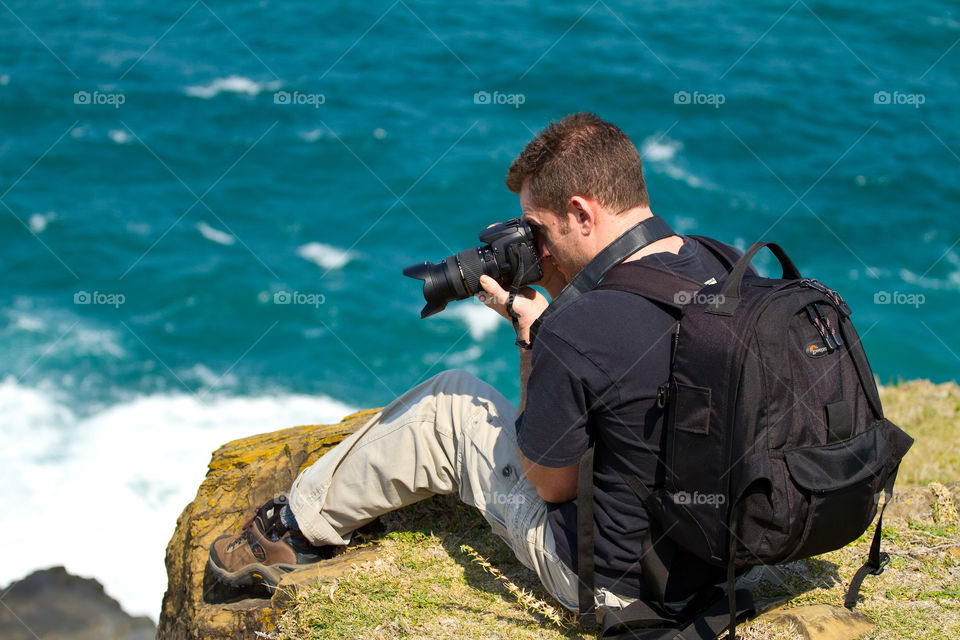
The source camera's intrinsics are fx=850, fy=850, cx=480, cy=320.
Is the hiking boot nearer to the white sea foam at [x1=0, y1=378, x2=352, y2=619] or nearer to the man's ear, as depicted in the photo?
the man's ear

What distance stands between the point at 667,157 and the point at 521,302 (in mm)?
11923

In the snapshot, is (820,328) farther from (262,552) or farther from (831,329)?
(262,552)

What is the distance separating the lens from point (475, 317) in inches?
516

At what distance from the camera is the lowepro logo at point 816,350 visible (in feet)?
8.49

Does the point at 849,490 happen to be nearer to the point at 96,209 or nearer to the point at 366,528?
the point at 366,528

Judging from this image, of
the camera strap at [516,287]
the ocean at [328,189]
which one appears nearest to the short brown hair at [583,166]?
the camera strap at [516,287]

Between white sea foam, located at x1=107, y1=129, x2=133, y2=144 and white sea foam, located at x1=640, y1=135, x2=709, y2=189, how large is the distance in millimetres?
8812

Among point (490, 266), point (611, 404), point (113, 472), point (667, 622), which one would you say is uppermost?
point (113, 472)

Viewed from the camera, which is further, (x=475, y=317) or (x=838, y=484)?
(x=475, y=317)

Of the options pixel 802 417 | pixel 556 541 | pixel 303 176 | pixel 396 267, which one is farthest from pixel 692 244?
pixel 303 176

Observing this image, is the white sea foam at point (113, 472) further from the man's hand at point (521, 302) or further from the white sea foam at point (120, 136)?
the man's hand at point (521, 302)

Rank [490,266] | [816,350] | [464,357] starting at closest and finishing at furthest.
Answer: [816,350]
[490,266]
[464,357]

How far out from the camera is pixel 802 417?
8.32 ft

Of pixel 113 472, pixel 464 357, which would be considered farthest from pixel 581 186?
pixel 464 357
